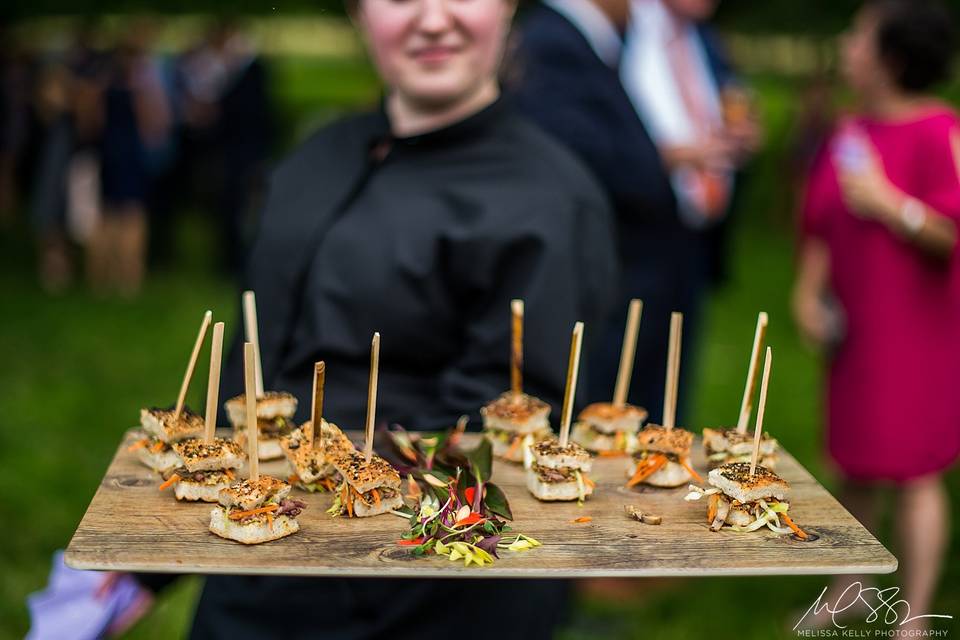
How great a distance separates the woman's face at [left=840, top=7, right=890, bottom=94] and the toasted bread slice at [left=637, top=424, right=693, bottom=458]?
255 centimetres

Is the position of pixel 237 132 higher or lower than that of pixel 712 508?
higher

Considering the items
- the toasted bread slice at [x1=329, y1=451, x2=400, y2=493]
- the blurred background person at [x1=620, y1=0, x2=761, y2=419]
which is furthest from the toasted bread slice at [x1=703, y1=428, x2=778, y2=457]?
the blurred background person at [x1=620, y1=0, x2=761, y2=419]

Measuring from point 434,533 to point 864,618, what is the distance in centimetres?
350

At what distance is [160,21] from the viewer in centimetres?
1414

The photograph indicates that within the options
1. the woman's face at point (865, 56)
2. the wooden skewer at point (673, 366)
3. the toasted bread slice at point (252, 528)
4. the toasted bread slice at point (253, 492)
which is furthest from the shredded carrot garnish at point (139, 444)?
the woman's face at point (865, 56)

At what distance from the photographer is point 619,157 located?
173 inches

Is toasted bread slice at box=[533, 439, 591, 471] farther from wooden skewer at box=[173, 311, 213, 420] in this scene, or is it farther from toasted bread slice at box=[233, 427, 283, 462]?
wooden skewer at box=[173, 311, 213, 420]

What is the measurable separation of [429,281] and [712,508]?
0.88 meters

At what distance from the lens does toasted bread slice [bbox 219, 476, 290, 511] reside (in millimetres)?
1959

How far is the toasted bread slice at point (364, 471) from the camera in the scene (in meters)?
2.04

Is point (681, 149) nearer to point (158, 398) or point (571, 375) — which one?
point (571, 375)

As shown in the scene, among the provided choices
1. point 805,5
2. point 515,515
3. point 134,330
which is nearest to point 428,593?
point 515,515

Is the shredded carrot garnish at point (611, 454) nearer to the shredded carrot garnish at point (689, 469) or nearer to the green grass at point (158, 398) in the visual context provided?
the shredded carrot garnish at point (689, 469)

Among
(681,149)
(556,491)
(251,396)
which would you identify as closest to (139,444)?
(251,396)
